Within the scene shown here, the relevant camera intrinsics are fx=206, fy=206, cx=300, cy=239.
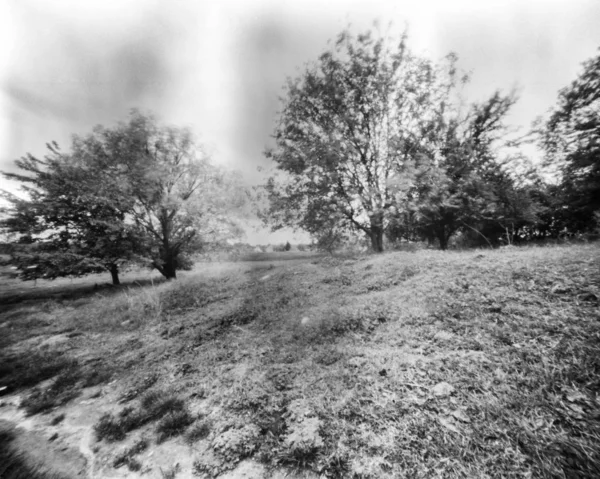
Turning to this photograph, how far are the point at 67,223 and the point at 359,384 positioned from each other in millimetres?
21336

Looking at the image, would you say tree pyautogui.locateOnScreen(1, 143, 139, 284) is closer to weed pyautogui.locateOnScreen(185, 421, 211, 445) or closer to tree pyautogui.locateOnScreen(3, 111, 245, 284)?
tree pyautogui.locateOnScreen(3, 111, 245, 284)

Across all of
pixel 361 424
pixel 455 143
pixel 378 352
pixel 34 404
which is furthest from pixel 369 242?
pixel 34 404

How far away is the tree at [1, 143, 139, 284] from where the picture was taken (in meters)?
13.5

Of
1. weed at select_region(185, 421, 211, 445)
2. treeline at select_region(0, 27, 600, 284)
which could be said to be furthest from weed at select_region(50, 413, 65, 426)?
treeline at select_region(0, 27, 600, 284)

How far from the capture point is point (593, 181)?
16250mm

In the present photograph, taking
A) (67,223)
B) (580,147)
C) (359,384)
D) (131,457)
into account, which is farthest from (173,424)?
(580,147)

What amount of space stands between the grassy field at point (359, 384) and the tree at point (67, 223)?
9.52 metres

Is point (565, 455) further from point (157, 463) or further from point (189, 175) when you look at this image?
point (189, 175)

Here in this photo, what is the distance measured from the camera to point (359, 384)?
3.07 meters

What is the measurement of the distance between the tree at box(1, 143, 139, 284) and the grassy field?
952 cm

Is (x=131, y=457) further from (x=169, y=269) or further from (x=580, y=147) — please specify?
(x=580, y=147)

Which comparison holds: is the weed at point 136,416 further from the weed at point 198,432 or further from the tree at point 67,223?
the tree at point 67,223

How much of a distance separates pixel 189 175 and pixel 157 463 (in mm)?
17072

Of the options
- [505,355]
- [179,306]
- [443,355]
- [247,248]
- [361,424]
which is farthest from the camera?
[247,248]
